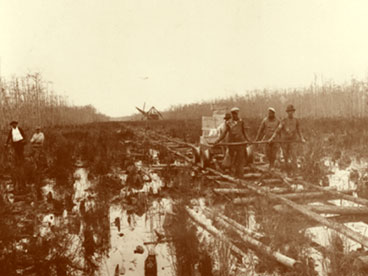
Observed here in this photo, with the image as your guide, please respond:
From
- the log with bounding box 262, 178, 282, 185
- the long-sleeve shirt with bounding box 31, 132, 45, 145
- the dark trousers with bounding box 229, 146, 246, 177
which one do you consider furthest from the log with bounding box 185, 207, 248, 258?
the long-sleeve shirt with bounding box 31, 132, 45, 145

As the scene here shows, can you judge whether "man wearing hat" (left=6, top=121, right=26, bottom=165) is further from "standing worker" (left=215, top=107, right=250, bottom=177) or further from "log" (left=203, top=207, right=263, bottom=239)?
"log" (left=203, top=207, right=263, bottom=239)

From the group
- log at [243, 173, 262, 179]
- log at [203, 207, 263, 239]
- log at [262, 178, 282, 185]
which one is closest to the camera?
log at [203, 207, 263, 239]

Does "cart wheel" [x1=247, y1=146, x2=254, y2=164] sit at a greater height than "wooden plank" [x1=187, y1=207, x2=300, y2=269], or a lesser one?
greater

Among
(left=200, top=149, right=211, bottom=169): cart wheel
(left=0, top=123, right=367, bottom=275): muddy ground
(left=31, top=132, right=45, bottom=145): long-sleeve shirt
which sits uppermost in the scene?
(left=31, top=132, right=45, bottom=145): long-sleeve shirt

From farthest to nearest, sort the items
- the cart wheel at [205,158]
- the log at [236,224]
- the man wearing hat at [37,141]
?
the man wearing hat at [37,141] < the cart wheel at [205,158] < the log at [236,224]

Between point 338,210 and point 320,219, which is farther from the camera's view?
point 338,210

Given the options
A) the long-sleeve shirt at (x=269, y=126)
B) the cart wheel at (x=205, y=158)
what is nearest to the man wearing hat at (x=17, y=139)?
the cart wheel at (x=205, y=158)

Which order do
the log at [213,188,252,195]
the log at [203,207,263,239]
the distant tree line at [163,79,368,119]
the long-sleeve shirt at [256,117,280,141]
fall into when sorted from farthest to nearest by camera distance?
the distant tree line at [163,79,368,119]
the long-sleeve shirt at [256,117,280,141]
the log at [213,188,252,195]
the log at [203,207,263,239]

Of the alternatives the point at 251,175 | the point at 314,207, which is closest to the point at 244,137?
the point at 251,175

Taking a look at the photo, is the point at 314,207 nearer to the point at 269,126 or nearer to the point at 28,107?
the point at 269,126

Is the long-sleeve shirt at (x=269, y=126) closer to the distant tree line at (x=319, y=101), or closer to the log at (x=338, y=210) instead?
the log at (x=338, y=210)

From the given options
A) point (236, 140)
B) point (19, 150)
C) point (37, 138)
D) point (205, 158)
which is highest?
point (37, 138)

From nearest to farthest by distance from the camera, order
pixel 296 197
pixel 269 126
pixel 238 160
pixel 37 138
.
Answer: pixel 296 197
pixel 238 160
pixel 269 126
pixel 37 138
